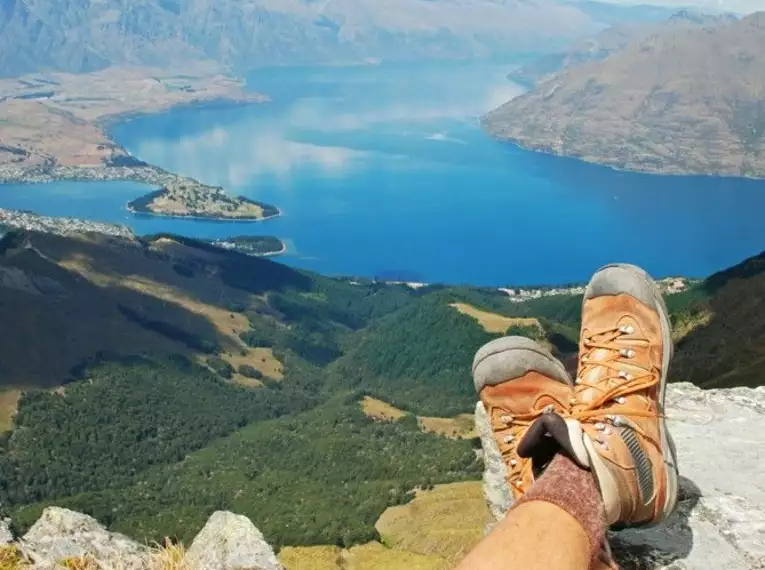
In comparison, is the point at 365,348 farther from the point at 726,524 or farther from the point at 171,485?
the point at 726,524

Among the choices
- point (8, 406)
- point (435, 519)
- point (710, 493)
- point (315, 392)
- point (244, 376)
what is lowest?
point (315, 392)

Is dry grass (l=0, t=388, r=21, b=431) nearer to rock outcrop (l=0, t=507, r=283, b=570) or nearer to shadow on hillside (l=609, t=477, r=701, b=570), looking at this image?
rock outcrop (l=0, t=507, r=283, b=570)

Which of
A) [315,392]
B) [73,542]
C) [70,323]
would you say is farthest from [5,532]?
[70,323]

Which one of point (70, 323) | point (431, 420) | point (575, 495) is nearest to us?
point (575, 495)

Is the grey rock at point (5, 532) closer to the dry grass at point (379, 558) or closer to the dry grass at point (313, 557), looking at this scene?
the dry grass at point (379, 558)

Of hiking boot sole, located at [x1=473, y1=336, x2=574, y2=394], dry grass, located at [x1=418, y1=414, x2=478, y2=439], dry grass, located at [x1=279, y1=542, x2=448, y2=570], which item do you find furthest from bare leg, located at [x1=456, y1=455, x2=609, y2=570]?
dry grass, located at [x1=418, y1=414, x2=478, y2=439]

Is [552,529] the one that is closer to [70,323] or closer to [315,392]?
[315,392]

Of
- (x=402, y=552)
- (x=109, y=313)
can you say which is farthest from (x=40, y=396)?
(x=402, y=552)
